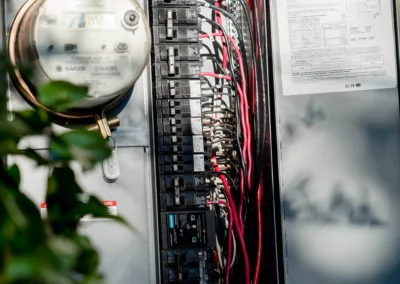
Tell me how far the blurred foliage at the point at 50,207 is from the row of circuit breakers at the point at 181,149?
1.45 metres

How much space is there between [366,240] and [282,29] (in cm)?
70

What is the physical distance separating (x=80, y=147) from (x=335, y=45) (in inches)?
65.1

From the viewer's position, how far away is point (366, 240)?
6.82 ft

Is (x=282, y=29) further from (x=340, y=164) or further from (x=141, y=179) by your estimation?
(x=141, y=179)

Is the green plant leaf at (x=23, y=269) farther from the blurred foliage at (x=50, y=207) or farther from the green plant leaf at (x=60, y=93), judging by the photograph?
the green plant leaf at (x=60, y=93)

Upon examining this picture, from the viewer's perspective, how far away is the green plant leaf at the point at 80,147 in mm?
581

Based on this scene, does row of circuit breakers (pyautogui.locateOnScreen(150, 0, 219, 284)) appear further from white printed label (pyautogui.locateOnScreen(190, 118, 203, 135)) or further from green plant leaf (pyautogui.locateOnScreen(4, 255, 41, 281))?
green plant leaf (pyautogui.locateOnScreen(4, 255, 41, 281))

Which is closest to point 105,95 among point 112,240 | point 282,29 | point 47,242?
point 112,240

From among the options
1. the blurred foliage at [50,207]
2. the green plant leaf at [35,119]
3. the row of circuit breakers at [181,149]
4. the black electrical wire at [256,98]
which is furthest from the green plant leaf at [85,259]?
the black electrical wire at [256,98]

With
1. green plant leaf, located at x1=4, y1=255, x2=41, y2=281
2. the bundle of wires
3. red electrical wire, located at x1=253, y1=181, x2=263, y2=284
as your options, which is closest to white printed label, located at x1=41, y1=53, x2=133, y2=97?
the bundle of wires

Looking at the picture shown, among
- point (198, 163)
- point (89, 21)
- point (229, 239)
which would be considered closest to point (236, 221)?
point (229, 239)

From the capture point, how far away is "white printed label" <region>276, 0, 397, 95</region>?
82.9 inches

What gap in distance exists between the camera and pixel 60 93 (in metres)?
0.60

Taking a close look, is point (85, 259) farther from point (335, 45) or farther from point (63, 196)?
point (335, 45)
